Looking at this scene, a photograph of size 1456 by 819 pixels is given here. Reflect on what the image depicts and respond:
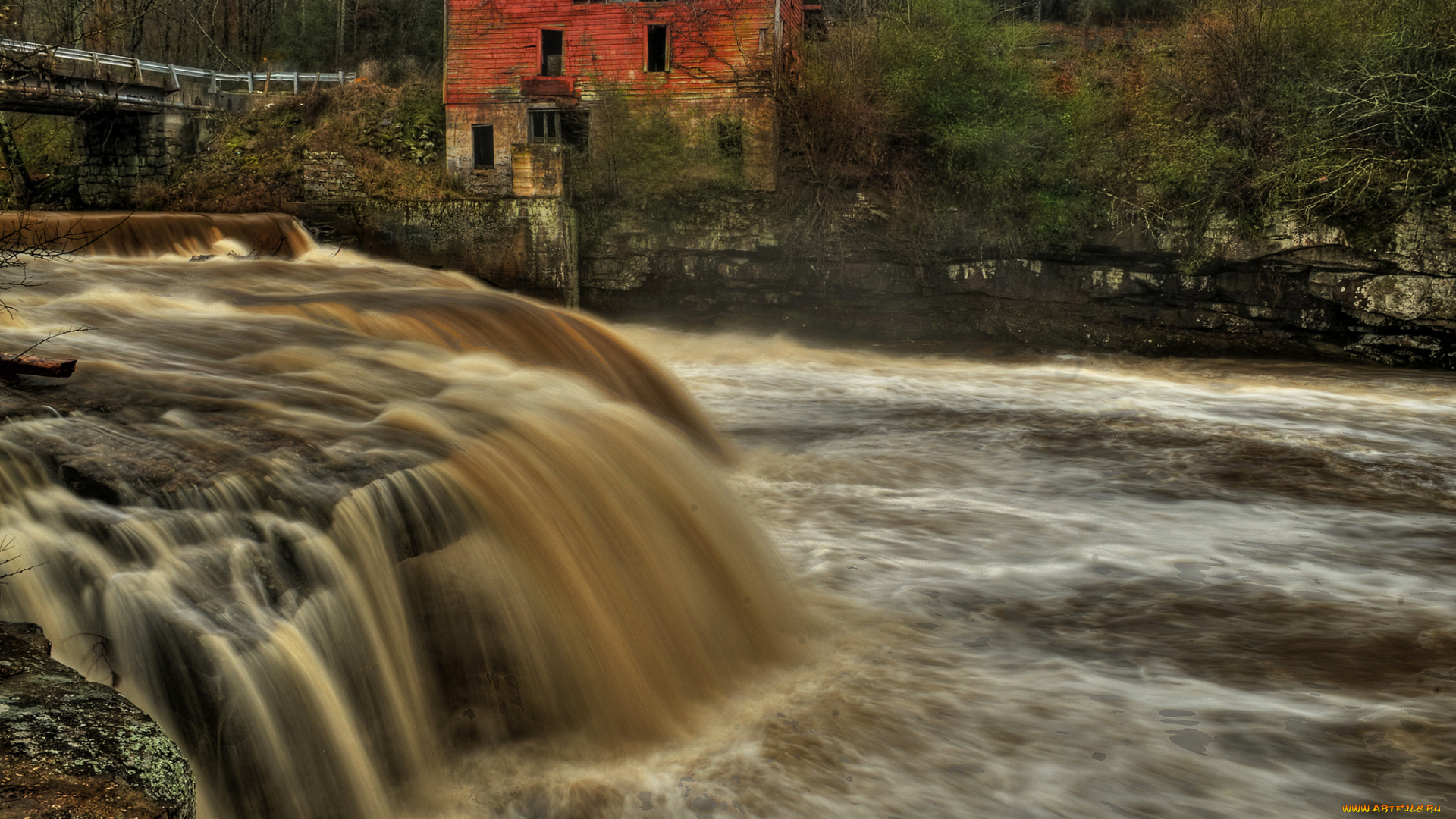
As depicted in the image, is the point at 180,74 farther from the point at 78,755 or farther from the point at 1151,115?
the point at 78,755

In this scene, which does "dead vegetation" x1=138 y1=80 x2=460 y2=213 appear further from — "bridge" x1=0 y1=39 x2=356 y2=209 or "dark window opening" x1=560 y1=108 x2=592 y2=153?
"dark window opening" x1=560 y1=108 x2=592 y2=153

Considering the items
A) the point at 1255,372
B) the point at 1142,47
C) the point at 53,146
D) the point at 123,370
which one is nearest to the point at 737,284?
the point at 1255,372

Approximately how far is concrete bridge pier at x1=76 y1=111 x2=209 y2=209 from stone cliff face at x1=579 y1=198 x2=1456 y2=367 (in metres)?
11.8

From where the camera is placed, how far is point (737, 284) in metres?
19.2

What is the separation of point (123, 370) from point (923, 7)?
767 inches

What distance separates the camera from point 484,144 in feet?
73.0

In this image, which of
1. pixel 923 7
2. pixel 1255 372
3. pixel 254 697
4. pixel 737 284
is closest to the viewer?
pixel 254 697

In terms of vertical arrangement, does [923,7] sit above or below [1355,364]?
above

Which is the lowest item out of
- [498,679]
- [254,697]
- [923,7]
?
[498,679]

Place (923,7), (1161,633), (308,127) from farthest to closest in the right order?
(308,127) < (923,7) < (1161,633)

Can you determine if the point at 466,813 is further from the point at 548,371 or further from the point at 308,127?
the point at 308,127

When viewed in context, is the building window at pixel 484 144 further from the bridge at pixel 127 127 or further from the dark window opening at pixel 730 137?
the bridge at pixel 127 127

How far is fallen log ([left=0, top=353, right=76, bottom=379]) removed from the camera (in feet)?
14.6

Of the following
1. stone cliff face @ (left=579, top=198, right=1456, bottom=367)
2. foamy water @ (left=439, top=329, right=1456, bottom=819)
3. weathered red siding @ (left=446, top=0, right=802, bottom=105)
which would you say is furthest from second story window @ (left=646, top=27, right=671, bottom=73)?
foamy water @ (left=439, top=329, right=1456, bottom=819)
